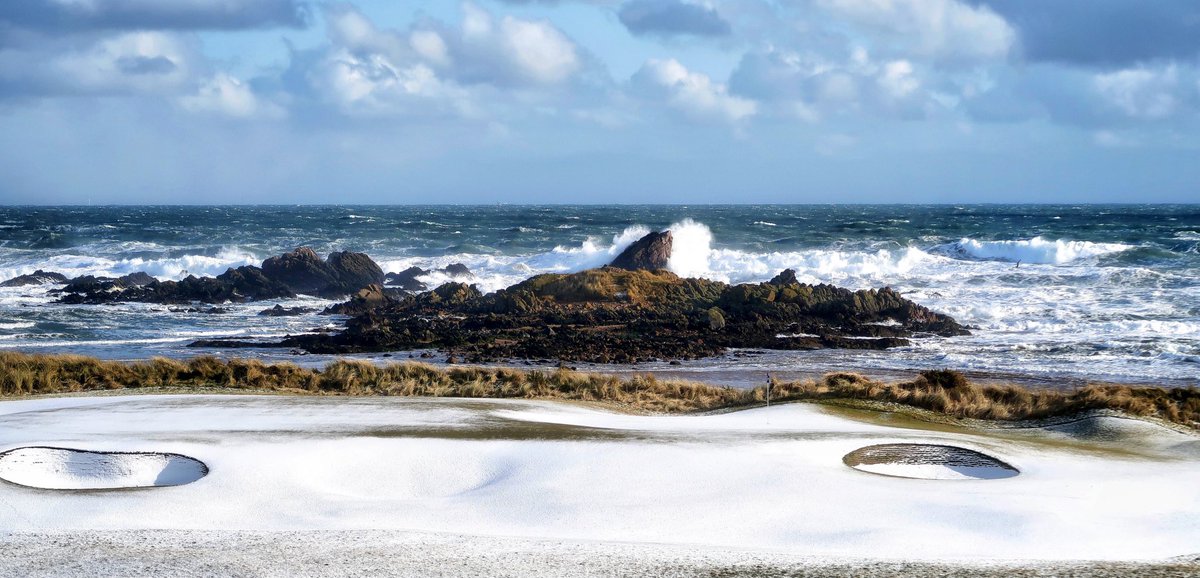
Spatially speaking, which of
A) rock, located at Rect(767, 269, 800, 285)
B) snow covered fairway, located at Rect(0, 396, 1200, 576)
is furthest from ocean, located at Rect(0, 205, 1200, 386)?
snow covered fairway, located at Rect(0, 396, 1200, 576)

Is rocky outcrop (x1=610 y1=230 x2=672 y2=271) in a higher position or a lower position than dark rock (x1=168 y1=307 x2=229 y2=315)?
higher

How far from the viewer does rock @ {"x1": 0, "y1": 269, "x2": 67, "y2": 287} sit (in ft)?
129

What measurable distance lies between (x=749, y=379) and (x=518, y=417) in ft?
27.3

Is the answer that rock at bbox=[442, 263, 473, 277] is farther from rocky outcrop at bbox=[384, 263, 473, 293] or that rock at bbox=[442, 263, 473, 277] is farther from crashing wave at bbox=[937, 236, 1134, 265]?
crashing wave at bbox=[937, 236, 1134, 265]

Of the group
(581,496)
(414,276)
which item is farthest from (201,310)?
(581,496)

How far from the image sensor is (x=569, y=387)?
14617 millimetres

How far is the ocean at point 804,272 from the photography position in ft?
69.0

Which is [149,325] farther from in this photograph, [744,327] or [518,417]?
[518,417]

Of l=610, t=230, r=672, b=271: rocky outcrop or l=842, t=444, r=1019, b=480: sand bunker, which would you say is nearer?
l=842, t=444, r=1019, b=480: sand bunker

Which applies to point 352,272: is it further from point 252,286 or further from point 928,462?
point 928,462

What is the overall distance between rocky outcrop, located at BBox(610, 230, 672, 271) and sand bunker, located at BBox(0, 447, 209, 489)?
95.3 feet

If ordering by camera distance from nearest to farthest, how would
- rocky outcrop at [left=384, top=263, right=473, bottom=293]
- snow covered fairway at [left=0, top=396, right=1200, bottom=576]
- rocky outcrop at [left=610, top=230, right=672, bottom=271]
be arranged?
snow covered fairway at [left=0, top=396, right=1200, bottom=576]
rocky outcrop at [left=610, top=230, right=672, bottom=271]
rocky outcrop at [left=384, top=263, right=473, bottom=293]

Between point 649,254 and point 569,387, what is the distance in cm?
2362

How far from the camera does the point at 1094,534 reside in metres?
6.98
